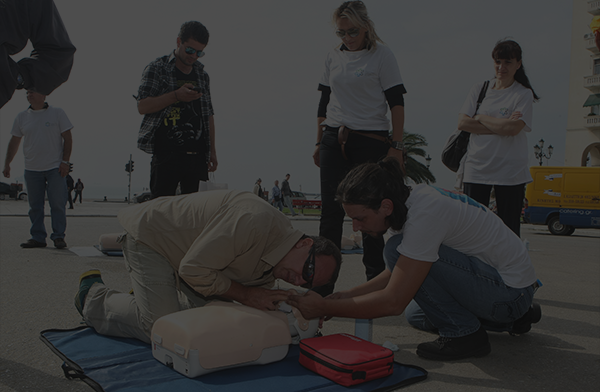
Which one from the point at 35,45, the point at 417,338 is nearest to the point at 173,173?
the point at 35,45

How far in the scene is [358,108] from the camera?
11.7ft

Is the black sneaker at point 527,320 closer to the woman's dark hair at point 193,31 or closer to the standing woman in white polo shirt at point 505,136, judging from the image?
the standing woman in white polo shirt at point 505,136

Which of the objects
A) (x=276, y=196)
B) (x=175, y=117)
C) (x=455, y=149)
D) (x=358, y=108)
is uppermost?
(x=358, y=108)

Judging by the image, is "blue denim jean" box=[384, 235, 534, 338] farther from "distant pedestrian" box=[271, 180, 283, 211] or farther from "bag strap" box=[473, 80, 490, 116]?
"distant pedestrian" box=[271, 180, 283, 211]

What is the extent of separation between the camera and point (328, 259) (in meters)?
2.47

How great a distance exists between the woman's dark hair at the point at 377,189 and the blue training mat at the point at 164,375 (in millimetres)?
784

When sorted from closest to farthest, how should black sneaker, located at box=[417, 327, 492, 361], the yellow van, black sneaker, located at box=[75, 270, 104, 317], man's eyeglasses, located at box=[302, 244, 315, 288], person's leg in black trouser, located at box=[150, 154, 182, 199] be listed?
man's eyeglasses, located at box=[302, 244, 315, 288] < black sneaker, located at box=[417, 327, 492, 361] < black sneaker, located at box=[75, 270, 104, 317] < person's leg in black trouser, located at box=[150, 154, 182, 199] < the yellow van

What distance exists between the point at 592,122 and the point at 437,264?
36544 millimetres

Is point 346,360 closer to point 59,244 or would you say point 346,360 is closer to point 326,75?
point 326,75

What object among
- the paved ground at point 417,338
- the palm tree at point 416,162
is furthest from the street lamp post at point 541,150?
the paved ground at point 417,338

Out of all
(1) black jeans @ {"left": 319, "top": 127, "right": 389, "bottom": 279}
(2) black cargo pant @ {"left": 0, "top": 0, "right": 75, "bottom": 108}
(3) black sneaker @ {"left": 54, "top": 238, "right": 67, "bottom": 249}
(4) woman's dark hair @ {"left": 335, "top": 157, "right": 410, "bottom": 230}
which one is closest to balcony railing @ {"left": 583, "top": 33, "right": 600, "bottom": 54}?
(1) black jeans @ {"left": 319, "top": 127, "right": 389, "bottom": 279}

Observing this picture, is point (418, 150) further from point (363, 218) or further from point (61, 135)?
point (363, 218)

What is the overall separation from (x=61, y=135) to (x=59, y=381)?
5062 millimetres

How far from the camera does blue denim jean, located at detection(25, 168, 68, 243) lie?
241 inches
